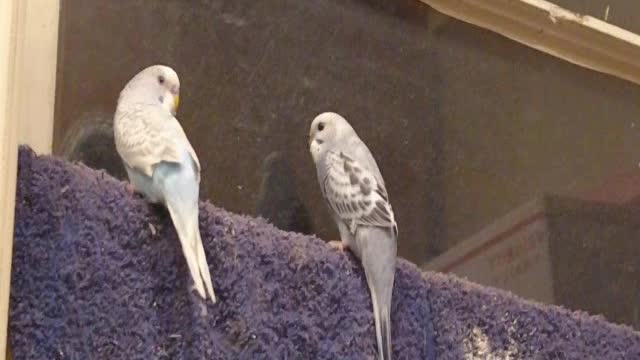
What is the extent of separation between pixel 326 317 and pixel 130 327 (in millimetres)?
137

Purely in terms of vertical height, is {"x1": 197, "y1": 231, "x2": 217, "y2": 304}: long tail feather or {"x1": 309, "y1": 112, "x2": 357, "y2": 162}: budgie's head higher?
{"x1": 309, "y1": 112, "x2": 357, "y2": 162}: budgie's head

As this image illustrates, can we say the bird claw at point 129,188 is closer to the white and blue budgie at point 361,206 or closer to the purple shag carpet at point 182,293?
the purple shag carpet at point 182,293

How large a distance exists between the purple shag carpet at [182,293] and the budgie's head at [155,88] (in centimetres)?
8

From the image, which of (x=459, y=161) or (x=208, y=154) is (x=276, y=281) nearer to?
(x=208, y=154)

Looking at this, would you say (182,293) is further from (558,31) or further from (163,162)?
(558,31)

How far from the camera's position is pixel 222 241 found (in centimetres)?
65

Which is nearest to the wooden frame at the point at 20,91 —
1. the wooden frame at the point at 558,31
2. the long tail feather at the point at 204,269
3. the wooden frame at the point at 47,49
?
the wooden frame at the point at 47,49

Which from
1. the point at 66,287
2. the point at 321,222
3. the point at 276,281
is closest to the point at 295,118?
the point at 321,222

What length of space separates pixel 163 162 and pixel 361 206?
0.15m

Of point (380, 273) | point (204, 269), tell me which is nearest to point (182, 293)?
point (204, 269)

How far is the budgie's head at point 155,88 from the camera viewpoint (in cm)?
68

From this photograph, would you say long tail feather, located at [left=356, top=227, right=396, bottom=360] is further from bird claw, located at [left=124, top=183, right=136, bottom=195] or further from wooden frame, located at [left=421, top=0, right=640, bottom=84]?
wooden frame, located at [left=421, top=0, right=640, bottom=84]

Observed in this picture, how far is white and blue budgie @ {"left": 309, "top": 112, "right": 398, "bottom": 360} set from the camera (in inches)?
27.3

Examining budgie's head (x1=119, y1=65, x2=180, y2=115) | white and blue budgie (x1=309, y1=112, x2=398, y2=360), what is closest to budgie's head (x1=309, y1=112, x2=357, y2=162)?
white and blue budgie (x1=309, y1=112, x2=398, y2=360)
